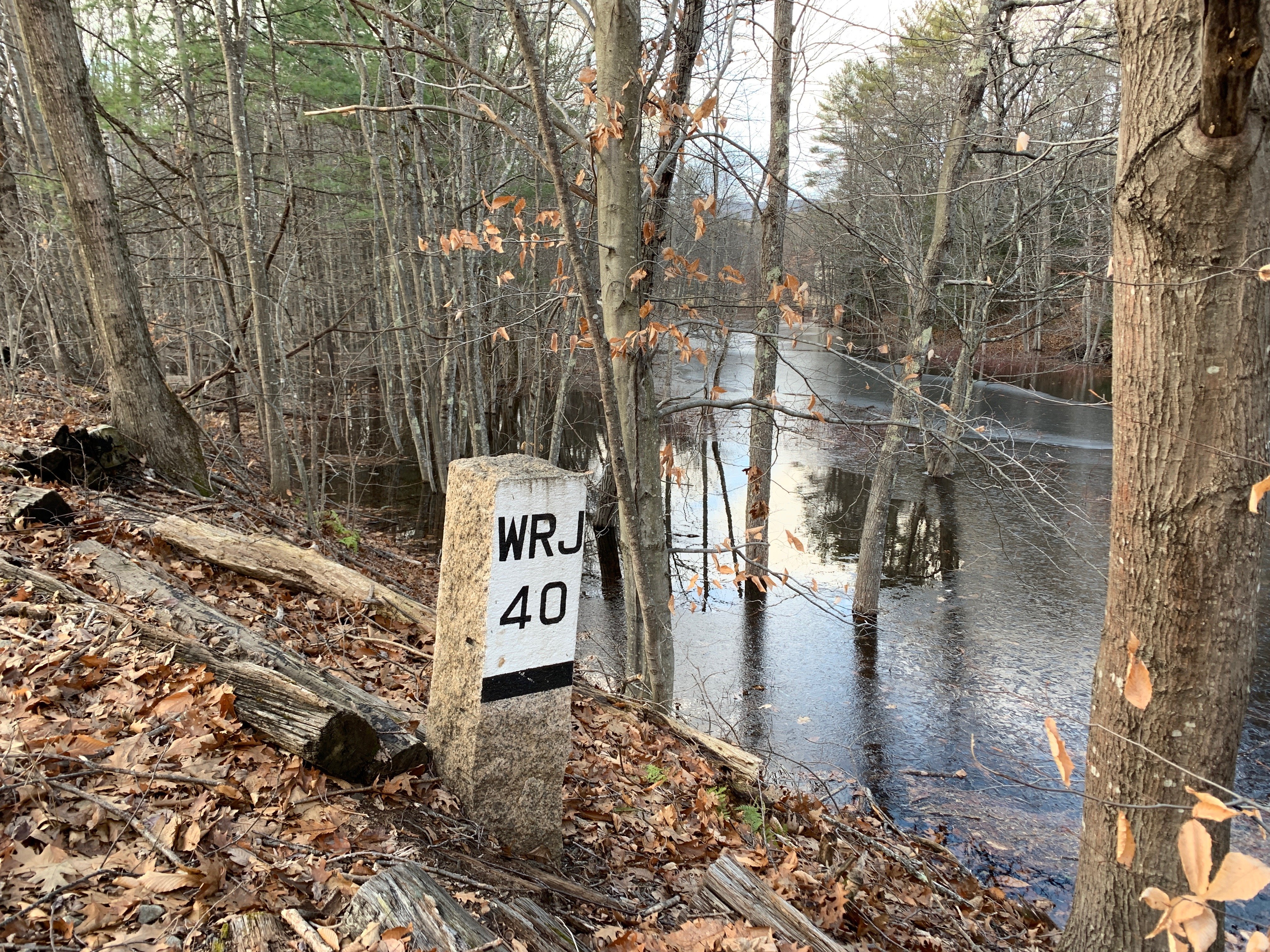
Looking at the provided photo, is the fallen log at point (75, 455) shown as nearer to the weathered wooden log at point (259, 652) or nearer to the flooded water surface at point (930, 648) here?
the weathered wooden log at point (259, 652)

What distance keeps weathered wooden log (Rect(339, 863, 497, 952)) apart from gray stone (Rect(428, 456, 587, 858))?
68 cm

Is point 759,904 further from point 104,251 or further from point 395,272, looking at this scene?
point 395,272

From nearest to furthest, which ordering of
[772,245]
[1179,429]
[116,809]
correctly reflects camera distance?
[116,809], [1179,429], [772,245]

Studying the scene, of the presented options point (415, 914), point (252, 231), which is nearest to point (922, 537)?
point (252, 231)

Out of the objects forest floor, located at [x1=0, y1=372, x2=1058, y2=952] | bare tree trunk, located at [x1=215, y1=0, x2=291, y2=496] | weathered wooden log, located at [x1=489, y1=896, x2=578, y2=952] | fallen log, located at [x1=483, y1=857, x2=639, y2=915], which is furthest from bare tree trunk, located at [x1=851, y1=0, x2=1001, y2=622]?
bare tree trunk, located at [x1=215, y1=0, x2=291, y2=496]

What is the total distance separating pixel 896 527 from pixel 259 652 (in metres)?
13.1

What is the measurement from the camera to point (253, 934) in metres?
1.95

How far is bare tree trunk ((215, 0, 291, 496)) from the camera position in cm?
800

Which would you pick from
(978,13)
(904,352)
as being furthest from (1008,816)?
(978,13)

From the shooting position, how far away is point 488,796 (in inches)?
116

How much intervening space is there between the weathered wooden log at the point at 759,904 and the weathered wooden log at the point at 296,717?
4.73 ft

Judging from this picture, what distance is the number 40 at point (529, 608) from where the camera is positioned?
2.85m

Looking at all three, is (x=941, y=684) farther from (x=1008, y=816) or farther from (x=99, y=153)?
(x=99, y=153)

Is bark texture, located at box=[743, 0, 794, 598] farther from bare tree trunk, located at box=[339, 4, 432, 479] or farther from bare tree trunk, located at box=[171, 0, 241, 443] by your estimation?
bare tree trunk, located at box=[171, 0, 241, 443]
